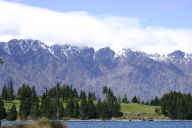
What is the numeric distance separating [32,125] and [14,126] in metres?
1.75

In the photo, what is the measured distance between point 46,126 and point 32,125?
1187 mm

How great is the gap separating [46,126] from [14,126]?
2910 millimetres

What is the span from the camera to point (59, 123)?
39.8 meters

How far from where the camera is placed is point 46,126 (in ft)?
125

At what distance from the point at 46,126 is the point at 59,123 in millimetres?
1920

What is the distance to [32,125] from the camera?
126ft

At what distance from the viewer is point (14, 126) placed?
39.0m
